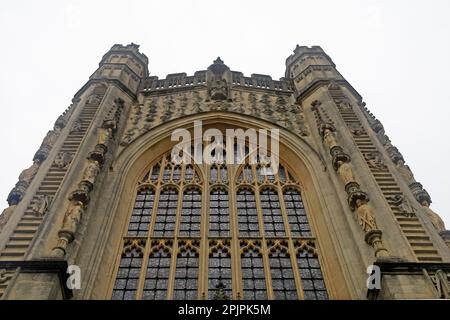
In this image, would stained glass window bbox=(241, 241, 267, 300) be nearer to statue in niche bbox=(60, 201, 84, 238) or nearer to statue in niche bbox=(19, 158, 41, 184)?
statue in niche bbox=(60, 201, 84, 238)

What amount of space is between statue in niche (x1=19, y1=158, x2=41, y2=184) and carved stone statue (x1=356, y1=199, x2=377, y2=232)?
8808 millimetres

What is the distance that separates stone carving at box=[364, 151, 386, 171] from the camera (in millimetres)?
15375

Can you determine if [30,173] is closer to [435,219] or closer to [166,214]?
[166,214]

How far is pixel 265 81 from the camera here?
23016 mm

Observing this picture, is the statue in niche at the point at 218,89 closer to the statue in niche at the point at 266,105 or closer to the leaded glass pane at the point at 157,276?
the statue in niche at the point at 266,105

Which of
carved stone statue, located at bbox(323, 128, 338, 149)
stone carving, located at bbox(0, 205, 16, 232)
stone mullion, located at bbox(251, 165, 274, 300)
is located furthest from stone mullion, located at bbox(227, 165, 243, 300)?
stone carving, located at bbox(0, 205, 16, 232)

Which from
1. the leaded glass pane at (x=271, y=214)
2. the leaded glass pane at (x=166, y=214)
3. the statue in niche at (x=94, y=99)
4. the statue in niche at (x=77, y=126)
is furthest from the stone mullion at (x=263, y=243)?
the statue in niche at (x=94, y=99)

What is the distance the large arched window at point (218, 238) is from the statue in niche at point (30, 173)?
2.95 metres

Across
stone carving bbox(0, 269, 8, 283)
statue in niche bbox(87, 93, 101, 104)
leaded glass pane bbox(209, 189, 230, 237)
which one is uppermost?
statue in niche bbox(87, 93, 101, 104)

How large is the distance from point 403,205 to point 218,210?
16.7 ft

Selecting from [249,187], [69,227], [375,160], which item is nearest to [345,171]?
[375,160]

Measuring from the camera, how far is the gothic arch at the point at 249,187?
510 inches
